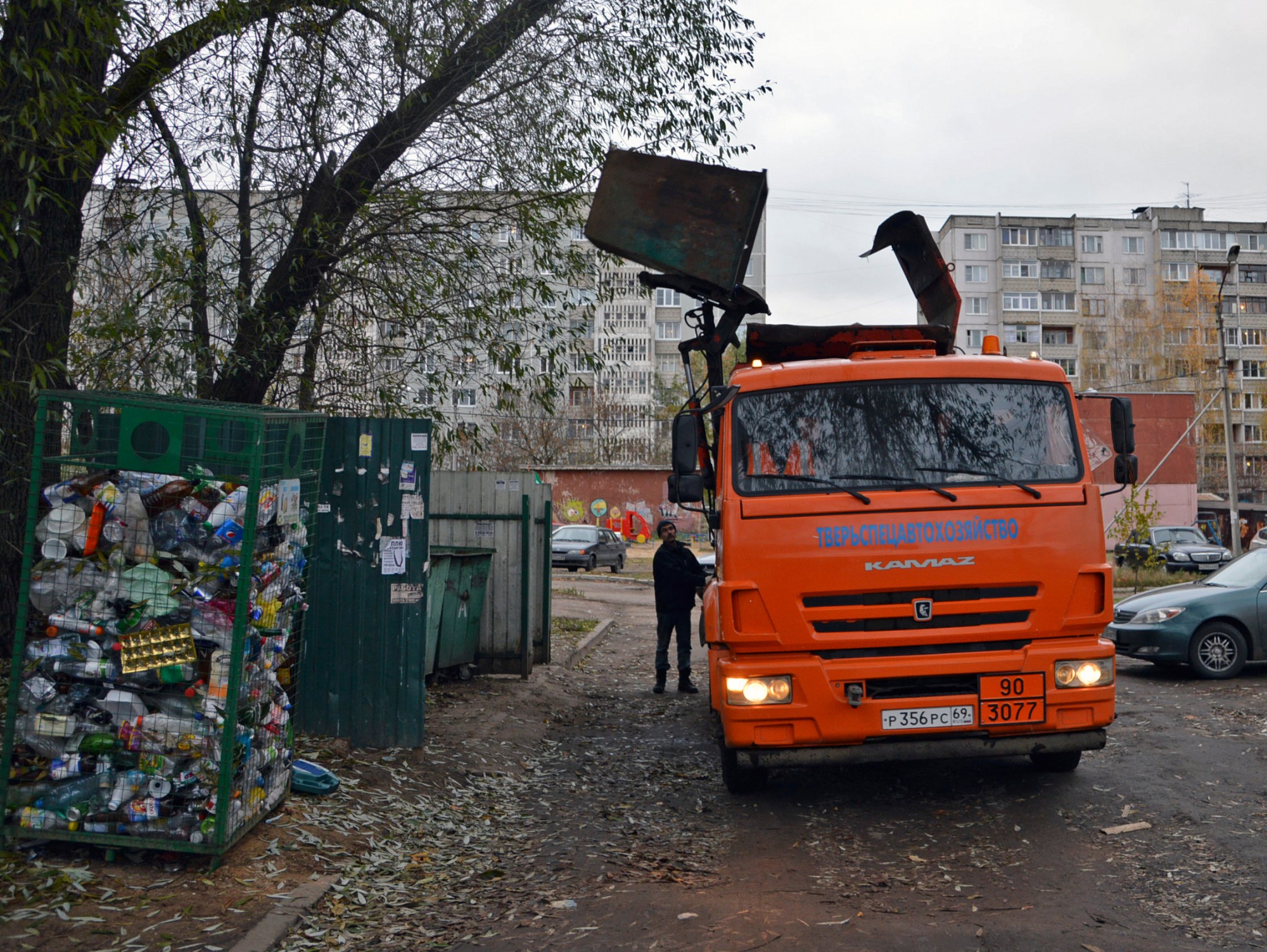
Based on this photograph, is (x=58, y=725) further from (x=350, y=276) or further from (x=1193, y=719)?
(x=1193, y=719)

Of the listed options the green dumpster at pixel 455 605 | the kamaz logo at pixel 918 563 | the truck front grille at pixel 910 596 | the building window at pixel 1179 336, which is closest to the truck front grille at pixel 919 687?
the truck front grille at pixel 910 596

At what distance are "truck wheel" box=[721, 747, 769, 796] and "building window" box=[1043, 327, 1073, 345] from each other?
79032mm

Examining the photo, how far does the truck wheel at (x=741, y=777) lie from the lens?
696cm

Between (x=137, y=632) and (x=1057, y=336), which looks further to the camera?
(x=1057, y=336)

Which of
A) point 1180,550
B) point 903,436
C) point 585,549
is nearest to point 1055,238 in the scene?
point 1180,550

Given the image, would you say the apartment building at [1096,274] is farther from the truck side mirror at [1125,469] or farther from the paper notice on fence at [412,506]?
the paper notice on fence at [412,506]

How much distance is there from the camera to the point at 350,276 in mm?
9453

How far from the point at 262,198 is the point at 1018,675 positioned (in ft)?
24.0

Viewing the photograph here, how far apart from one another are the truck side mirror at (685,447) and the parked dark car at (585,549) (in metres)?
26.8

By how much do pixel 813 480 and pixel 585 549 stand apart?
28.1 m

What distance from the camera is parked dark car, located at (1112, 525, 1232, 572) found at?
27547mm

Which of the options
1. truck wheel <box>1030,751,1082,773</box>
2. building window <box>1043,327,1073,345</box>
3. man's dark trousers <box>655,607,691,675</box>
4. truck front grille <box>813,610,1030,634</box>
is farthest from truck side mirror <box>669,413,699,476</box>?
building window <box>1043,327,1073,345</box>

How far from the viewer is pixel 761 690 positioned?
20.0 feet

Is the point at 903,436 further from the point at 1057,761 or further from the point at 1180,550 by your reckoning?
the point at 1180,550
